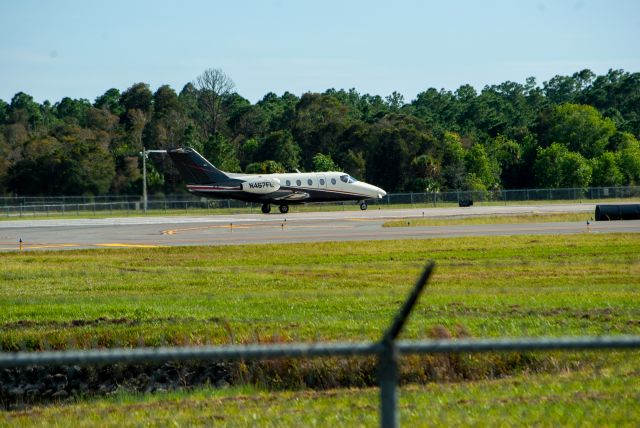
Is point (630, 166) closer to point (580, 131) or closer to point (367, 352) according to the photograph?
point (580, 131)

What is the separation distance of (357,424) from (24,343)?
9.52 m

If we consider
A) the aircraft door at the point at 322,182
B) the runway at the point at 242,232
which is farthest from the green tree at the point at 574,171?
the runway at the point at 242,232

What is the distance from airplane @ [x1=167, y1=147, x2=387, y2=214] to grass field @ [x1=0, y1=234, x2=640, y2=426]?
32.9m

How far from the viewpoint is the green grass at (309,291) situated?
16141 millimetres

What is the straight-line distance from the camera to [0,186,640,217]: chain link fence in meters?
84.4

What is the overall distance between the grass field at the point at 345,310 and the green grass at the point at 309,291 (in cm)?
6

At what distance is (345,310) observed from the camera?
58.9 ft

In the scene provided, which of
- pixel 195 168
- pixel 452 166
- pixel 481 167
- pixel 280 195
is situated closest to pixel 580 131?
pixel 481 167

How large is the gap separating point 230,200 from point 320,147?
31.1 meters

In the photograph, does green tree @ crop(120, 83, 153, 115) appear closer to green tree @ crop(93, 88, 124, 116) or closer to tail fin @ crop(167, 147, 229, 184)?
green tree @ crop(93, 88, 124, 116)

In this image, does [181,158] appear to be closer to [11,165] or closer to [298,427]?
[11,165]

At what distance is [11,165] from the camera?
327 ft

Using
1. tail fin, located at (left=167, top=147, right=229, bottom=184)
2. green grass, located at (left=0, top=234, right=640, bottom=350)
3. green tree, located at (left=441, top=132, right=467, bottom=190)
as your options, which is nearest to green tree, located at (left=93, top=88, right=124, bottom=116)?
green tree, located at (left=441, top=132, right=467, bottom=190)

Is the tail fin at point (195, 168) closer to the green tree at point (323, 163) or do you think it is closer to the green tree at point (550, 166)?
the green tree at point (323, 163)
